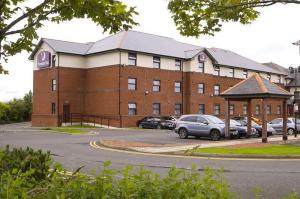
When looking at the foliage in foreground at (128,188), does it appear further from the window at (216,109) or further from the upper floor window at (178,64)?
the window at (216,109)

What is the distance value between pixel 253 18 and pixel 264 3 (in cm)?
101

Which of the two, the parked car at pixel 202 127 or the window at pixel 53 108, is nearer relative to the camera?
the parked car at pixel 202 127

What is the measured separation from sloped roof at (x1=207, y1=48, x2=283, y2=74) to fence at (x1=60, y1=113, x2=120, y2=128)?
17.9 m

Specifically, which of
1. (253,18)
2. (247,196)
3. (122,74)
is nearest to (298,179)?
(247,196)

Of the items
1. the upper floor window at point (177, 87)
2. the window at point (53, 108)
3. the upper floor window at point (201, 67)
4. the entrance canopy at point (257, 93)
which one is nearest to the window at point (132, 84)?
the upper floor window at point (177, 87)

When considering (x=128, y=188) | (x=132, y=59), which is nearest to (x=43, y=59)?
(x=132, y=59)

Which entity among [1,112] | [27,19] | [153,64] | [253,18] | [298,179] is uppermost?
[153,64]

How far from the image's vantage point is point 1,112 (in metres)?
6.49

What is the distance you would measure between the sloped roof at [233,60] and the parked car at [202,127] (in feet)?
102

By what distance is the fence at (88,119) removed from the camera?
158ft

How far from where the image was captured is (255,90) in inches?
1046

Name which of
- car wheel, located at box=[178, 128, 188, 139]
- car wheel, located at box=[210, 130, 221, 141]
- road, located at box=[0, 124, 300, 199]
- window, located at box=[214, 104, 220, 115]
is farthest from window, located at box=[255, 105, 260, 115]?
road, located at box=[0, 124, 300, 199]

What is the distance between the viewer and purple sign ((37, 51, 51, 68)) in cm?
5047

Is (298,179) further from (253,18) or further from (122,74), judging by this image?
(122,74)
